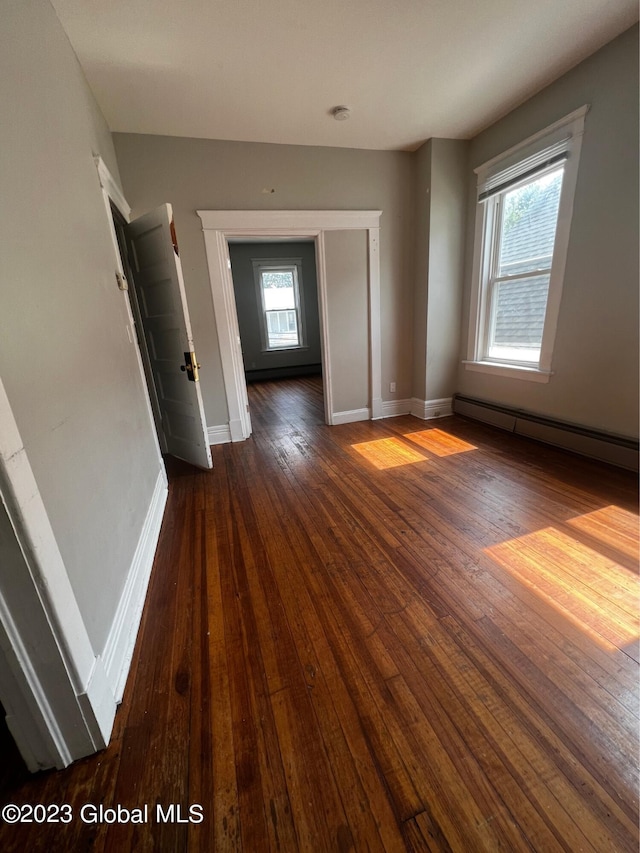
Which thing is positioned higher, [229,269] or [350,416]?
[229,269]

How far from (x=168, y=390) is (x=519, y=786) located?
122 inches

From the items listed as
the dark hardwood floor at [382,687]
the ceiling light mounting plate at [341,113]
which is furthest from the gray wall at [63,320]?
the ceiling light mounting plate at [341,113]

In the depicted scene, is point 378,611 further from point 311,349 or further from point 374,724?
point 311,349

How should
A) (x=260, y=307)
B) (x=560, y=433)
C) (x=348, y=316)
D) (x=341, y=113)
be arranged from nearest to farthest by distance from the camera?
(x=341, y=113), (x=560, y=433), (x=348, y=316), (x=260, y=307)

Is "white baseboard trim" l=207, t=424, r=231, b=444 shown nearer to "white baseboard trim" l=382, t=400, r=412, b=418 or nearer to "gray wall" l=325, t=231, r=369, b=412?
"gray wall" l=325, t=231, r=369, b=412

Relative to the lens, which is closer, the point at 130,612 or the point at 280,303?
the point at 130,612

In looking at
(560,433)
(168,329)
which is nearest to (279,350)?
(168,329)

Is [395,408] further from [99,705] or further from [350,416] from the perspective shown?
[99,705]

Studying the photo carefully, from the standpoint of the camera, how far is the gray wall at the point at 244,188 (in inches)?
111

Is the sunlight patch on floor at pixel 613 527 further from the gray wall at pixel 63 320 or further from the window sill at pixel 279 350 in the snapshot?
the window sill at pixel 279 350

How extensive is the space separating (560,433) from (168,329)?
3390 mm

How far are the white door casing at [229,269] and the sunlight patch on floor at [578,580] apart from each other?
250 cm

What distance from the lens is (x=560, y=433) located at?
2783 millimetres

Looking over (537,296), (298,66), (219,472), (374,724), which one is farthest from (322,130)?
(374,724)
